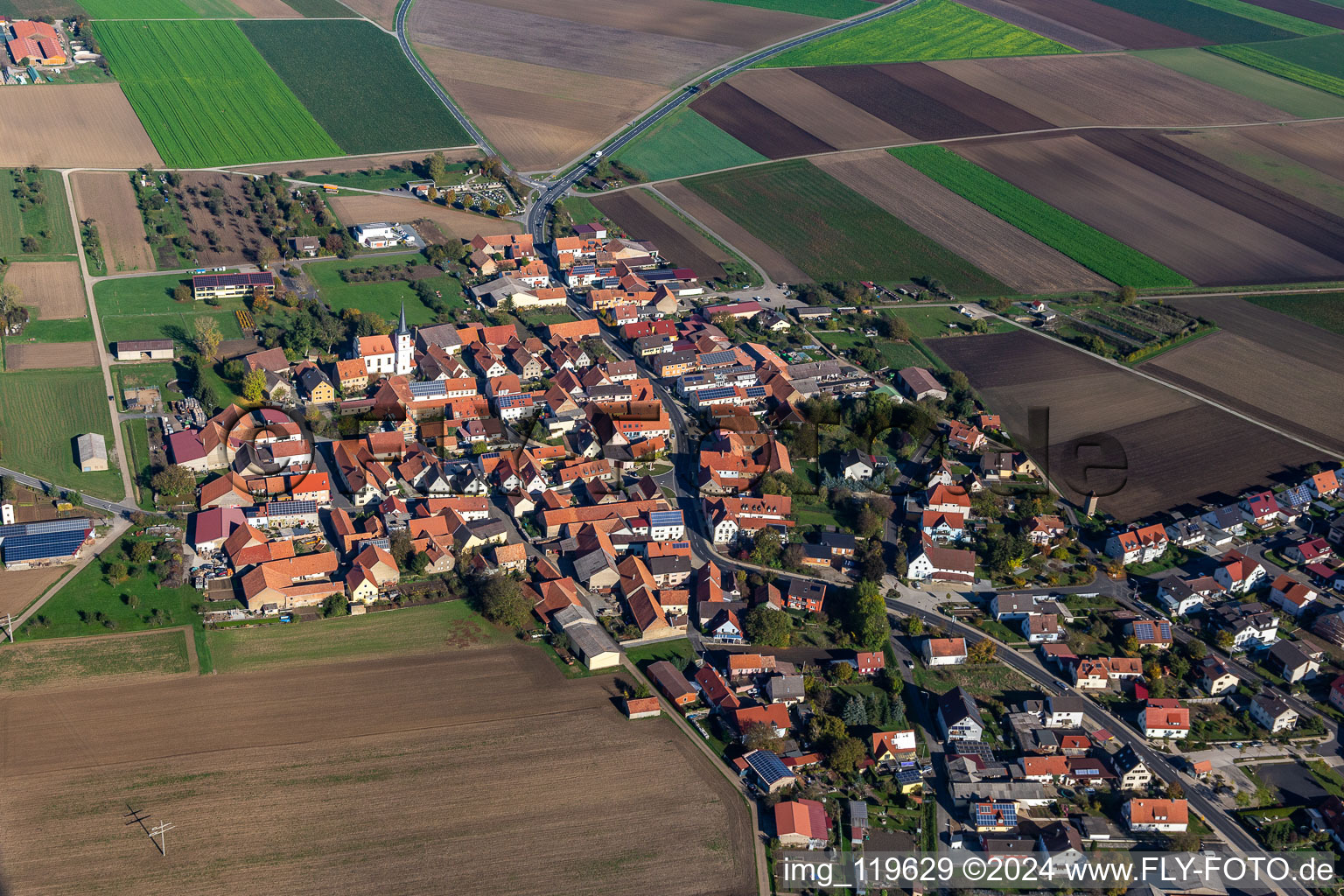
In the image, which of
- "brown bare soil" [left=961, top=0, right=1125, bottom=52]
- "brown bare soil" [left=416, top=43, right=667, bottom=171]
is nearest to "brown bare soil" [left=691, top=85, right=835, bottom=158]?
"brown bare soil" [left=416, top=43, right=667, bottom=171]

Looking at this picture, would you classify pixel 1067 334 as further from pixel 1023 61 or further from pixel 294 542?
pixel 1023 61

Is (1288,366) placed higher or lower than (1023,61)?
lower

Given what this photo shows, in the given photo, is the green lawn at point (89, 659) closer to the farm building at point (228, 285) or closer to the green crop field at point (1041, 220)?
the farm building at point (228, 285)

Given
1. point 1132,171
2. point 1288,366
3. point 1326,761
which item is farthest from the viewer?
point 1132,171

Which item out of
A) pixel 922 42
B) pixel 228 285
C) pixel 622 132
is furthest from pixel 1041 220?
pixel 228 285

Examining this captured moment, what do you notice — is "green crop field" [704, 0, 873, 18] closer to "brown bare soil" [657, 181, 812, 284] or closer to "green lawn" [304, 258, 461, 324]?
"brown bare soil" [657, 181, 812, 284]

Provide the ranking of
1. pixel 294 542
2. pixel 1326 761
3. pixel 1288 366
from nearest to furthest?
pixel 1326 761 < pixel 294 542 < pixel 1288 366

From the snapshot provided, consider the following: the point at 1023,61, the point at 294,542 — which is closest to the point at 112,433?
the point at 294,542
